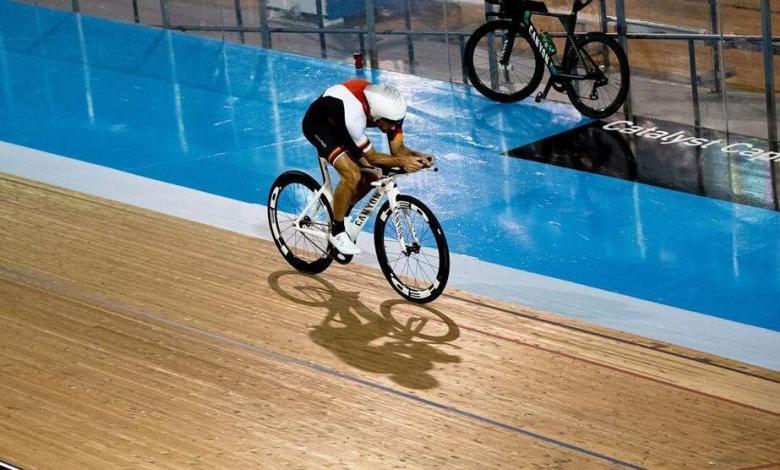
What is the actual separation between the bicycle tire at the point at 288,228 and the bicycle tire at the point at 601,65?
3.63 m

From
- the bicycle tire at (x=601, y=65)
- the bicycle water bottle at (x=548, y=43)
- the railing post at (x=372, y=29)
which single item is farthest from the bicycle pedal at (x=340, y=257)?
the railing post at (x=372, y=29)

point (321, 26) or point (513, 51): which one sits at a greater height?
point (321, 26)

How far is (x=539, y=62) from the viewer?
36.1ft

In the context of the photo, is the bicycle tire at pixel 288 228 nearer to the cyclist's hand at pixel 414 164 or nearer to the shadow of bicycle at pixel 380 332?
the shadow of bicycle at pixel 380 332

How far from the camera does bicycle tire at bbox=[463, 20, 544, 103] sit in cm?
1107

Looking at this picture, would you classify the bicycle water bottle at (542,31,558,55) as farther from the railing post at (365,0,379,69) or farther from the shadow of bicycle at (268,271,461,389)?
the shadow of bicycle at (268,271,461,389)

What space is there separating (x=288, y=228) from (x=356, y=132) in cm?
108

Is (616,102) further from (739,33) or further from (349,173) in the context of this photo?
(349,173)

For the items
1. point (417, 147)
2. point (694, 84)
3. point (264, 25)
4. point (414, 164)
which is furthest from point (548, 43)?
point (414, 164)

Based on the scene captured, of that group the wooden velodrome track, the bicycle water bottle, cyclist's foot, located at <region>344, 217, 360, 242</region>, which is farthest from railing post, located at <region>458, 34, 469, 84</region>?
cyclist's foot, located at <region>344, 217, 360, 242</region>

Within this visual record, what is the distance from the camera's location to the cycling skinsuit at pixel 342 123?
7055 millimetres

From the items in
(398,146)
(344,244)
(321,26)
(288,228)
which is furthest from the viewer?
(321,26)

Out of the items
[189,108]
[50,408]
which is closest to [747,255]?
[50,408]

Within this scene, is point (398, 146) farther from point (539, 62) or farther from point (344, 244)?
point (539, 62)
